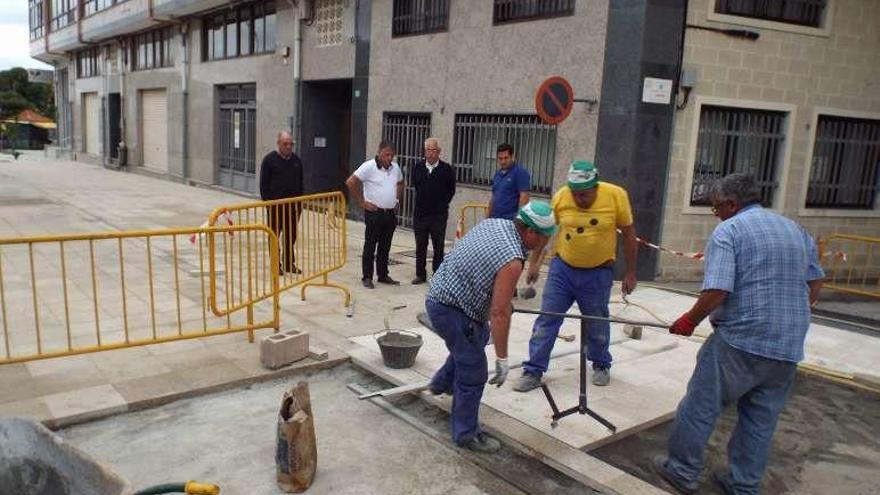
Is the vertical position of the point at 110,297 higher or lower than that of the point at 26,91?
lower

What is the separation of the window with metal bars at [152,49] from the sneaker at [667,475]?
→ 2227 cm

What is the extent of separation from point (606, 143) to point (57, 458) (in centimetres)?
749

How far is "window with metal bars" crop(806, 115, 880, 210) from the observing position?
1015 cm

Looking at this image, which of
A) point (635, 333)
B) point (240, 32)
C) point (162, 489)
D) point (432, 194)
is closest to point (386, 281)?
point (432, 194)

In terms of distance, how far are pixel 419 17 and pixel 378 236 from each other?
5729 millimetres

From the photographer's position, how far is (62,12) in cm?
3144

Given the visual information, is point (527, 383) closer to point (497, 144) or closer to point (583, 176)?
point (583, 176)

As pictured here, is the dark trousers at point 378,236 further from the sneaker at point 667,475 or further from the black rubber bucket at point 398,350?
the sneaker at point 667,475

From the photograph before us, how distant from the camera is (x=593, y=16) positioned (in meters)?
8.84

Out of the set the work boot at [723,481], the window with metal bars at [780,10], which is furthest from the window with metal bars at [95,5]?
the work boot at [723,481]

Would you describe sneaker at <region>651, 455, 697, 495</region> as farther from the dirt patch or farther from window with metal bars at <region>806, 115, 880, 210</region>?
window with metal bars at <region>806, 115, 880, 210</region>

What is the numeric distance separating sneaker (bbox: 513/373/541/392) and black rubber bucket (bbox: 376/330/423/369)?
858mm

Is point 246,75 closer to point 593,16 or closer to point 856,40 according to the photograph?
point 593,16

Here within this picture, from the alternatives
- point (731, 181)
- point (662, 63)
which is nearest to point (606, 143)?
point (662, 63)
